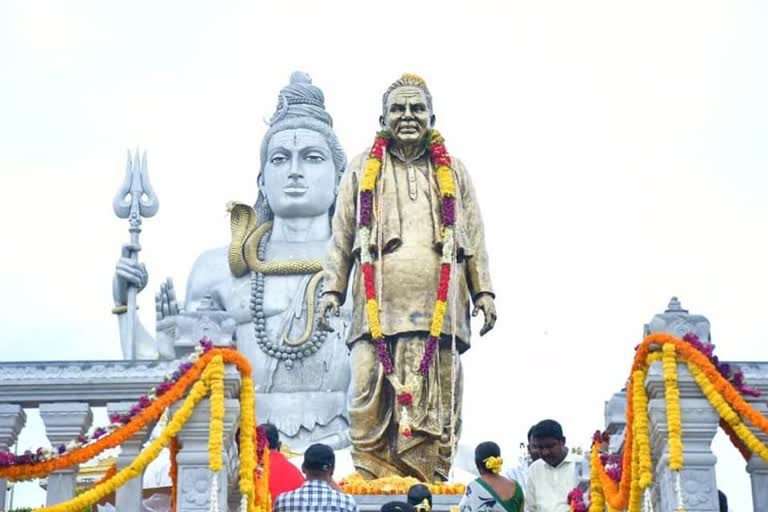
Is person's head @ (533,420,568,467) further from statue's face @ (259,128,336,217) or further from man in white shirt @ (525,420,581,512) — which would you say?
statue's face @ (259,128,336,217)

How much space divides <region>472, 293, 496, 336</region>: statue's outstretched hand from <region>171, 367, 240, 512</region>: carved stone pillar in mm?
3862

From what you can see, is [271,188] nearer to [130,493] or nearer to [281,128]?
[281,128]

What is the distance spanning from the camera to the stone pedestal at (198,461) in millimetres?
9805

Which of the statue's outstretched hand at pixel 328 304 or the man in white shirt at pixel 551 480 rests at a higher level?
the statue's outstretched hand at pixel 328 304

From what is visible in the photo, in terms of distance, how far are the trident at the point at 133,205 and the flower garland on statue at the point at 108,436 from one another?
915cm

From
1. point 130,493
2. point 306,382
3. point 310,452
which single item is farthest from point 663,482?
point 306,382

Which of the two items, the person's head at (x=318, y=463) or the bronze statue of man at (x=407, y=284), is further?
the bronze statue of man at (x=407, y=284)

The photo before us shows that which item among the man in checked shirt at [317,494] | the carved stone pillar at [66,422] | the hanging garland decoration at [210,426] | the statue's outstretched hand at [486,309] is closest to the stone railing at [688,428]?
the man in checked shirt at [317,494]

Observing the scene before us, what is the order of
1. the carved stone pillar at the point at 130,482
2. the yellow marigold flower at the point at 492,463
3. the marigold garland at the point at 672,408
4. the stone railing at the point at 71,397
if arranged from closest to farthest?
the marigold garland at the point at 672,408 → the yellow marigold flower at the point at 492,463 → the carved stone pillar at the point at 130,482 → the stone railing at the point at 71,397

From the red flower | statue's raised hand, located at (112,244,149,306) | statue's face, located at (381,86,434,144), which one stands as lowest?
the red flower

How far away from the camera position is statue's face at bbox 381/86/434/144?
45.5 feet

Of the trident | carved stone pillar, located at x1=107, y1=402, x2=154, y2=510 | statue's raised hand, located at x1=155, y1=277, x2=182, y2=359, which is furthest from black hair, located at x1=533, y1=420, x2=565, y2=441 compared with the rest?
statue's raised hand, located at x1=155, y1=277, x2=182, y2=359

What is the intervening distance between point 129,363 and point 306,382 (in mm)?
9922

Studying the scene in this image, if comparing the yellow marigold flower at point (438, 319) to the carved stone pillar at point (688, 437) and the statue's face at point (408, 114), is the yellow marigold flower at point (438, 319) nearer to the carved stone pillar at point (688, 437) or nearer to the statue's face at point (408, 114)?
the statue's face at point (408, 114)
